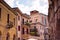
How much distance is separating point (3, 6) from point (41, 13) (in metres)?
27.3

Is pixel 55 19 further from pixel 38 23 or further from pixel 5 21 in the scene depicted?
pixel 38 23

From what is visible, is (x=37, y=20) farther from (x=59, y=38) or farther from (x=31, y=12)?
(x=59, y=38)

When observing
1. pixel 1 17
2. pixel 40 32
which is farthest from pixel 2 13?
pixel 40 32

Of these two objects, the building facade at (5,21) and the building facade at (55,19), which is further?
the building facade at (5,21)

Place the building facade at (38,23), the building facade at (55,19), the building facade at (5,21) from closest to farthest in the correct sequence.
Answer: the building facade at (55,19) → the building facade at (5,21) → the building facade at (38,23)

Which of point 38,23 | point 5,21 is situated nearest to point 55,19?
point 5,21

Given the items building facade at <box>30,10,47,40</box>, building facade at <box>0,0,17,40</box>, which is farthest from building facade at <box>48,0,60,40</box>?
building facade at <box>30,10,47,40</box>

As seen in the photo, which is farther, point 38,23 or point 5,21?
point 38,23

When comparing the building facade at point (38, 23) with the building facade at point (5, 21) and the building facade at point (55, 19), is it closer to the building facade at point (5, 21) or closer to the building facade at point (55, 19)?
the building facade at point (5, 21)

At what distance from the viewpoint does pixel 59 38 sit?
10234mm

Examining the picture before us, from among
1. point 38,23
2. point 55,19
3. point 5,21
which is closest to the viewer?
point 55,19

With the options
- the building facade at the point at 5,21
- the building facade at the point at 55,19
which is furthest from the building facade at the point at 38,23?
the building facade at the point at 55,19

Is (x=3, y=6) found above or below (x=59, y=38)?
above

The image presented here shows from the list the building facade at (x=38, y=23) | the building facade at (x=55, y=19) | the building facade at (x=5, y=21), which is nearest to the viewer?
the building facade at (x=55, y=19)
